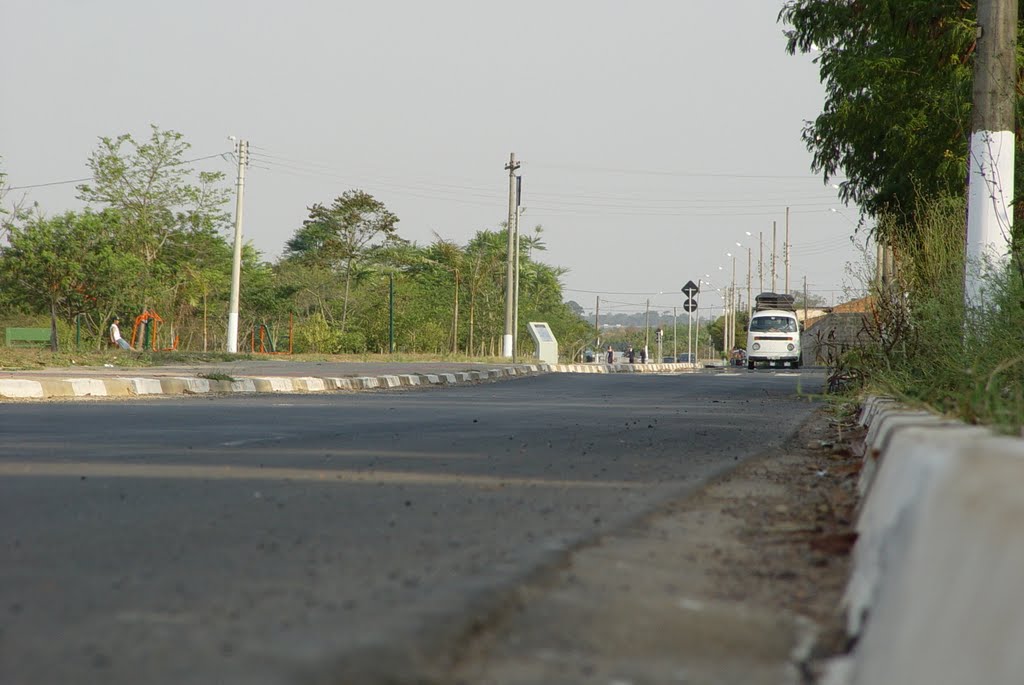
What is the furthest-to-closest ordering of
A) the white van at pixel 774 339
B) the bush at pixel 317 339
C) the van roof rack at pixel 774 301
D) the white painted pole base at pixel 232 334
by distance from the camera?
1. the van roof rack at pixel 774 301
2. the bush at pixel 317 339
3. the white van at pixel 774 339
4. the white painted pole base at pixel 232 334

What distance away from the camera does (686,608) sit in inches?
146

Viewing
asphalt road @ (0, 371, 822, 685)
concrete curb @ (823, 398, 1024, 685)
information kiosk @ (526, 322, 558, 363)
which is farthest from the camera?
information kiosk @ (526, 322, 558, 363)

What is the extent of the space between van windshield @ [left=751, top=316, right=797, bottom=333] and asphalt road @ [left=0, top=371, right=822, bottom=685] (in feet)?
112

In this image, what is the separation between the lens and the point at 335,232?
6169cm

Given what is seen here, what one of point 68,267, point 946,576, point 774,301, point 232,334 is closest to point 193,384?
point 68,267

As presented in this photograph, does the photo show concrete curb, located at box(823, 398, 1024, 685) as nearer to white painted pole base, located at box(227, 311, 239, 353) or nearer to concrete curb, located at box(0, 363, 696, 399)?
concrete curb, located at box(0, 363, 696, 399)

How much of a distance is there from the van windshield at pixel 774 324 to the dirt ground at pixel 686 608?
131 ft

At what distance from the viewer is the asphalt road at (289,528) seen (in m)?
3.05

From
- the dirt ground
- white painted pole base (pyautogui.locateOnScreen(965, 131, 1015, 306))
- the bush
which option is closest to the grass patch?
white painted pole base (pyautogui.locateOnScreen(965, 131, 1015, 306))

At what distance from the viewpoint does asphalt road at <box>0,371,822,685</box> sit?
10.0ft

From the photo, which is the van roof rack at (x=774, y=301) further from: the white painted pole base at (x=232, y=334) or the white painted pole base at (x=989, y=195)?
the white painted pole base at (x=989, y=195)

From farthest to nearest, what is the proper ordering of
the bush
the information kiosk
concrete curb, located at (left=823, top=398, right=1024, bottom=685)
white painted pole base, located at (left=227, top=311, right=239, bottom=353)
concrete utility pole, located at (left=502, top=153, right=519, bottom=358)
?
the bush → the information kiosk → concrete utility pole, located at (left=502, top=153, right=519, bottom=358) → white painted pole base, located at (left=227, top=311, right=239, bottom=353) → concrete curb, located at (left=823, top=398, right=1024, bottom=685)

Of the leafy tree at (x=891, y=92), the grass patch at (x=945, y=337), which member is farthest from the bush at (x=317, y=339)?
the grass patch at (x=945, y=337)

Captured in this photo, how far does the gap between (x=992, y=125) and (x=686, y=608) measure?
943 cm
